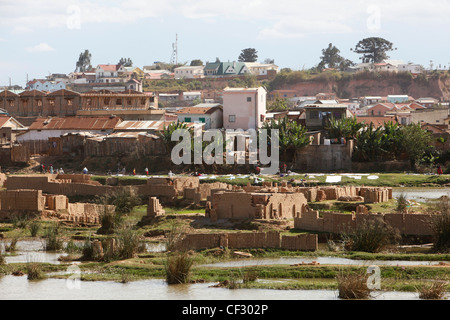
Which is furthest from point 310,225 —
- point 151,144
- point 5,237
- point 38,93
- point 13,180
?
point 38,93

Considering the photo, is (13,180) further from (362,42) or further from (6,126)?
(362,42)

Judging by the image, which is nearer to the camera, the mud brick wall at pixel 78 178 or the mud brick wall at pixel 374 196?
the mud brick wall at pixel 374 196

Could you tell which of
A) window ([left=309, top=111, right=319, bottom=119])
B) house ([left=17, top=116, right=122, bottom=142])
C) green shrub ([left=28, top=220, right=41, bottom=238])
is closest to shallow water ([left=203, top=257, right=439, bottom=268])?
green shrub ([left=28, top=220, right=41, bottom=238])

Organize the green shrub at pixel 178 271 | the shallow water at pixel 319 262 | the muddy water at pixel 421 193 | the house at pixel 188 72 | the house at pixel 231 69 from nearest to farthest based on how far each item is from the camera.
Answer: the green shrub at pixel 178 271 < the shallow water at pixel 319 262 < the muddy water at pixel 421 193 < the house at pixel 231 69 < the house at pixel 188 72

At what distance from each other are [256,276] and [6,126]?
38.4 metres

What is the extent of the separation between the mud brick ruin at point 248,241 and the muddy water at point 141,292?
174 inches

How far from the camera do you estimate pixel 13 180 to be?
43.8m

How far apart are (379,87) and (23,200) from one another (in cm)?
7974

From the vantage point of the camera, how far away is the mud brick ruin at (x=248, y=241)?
96.4 ft

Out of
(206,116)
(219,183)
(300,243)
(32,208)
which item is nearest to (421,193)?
(219,183)

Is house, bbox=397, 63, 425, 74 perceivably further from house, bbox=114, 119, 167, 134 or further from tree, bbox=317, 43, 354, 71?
house, bbox=114, 119, 167, 134

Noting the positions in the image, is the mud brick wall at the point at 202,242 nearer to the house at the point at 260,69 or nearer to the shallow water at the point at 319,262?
the shallow water at the point at 319,262

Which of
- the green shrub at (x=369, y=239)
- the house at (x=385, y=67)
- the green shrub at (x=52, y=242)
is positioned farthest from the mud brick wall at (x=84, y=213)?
the house at (x=385, y=67)

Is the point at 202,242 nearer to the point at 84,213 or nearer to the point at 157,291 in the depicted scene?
the point at 157,291
